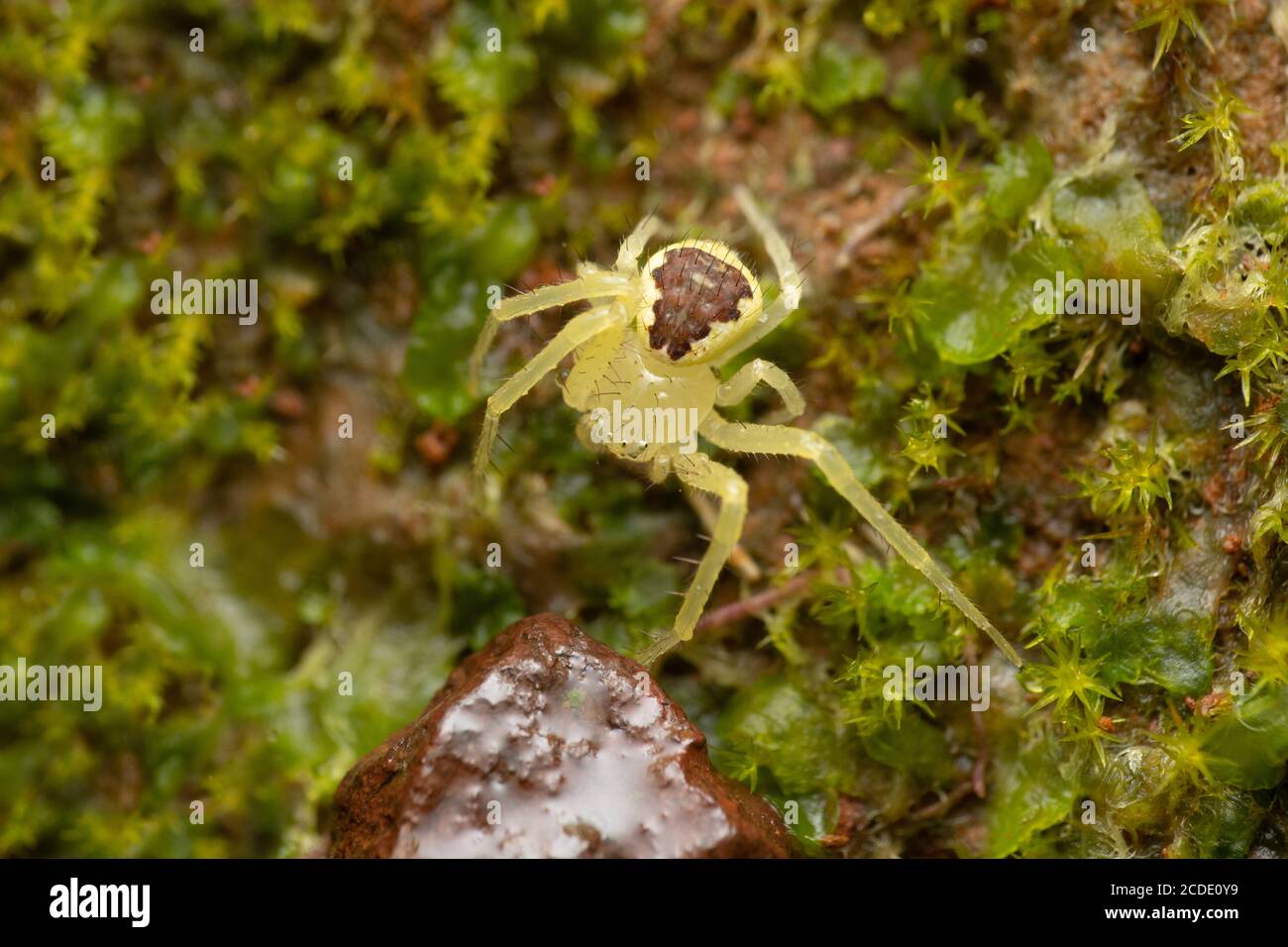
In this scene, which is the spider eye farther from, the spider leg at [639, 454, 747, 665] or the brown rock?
the brown rock

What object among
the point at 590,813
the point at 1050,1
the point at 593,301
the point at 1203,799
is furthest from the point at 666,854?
the point at 1050,1

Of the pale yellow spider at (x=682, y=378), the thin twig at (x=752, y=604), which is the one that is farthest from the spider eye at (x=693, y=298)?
the thin twig at (x=752, y=604)

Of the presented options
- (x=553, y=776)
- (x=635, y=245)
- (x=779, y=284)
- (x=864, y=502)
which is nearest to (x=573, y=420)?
(x=635, y=245)

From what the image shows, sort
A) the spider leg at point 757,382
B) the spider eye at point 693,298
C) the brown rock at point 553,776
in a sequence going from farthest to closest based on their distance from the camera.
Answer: the spider leg at point 757,382 → the spider eye at point 693,298 → the brown rock at point 553,776

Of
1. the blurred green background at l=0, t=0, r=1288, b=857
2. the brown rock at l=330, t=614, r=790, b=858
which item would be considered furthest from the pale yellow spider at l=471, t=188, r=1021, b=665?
the brown rock at l=330, t=614, r=790, b=858

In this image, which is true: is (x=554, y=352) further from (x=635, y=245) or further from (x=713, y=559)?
(x=713, y=559)

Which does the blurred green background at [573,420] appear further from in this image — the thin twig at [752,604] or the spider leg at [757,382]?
the spider leg at [757,382]

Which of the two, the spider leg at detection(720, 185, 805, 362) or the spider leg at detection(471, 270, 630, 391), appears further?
the spider leg at detection(720, 185, 805, 362)
